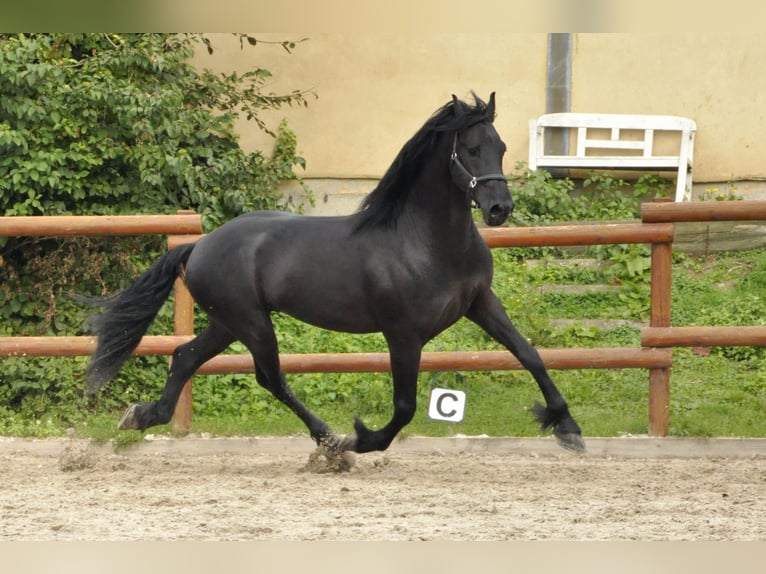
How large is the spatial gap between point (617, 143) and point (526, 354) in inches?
183

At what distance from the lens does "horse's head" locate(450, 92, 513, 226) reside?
15.5ft

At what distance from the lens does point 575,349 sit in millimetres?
6457

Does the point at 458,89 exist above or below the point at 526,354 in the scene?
above

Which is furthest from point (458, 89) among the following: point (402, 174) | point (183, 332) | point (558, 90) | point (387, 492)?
point (387, 492)

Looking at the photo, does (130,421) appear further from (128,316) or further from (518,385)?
(518,385)

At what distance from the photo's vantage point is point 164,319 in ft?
26.0

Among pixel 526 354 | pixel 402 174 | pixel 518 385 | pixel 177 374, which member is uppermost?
pixel 402 174

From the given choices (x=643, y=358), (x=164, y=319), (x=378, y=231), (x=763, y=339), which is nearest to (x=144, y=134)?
(x=164, y=319)

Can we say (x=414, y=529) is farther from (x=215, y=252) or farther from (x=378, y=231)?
(x=215, y=252)

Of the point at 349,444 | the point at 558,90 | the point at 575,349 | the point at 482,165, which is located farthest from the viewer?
the point at 558,90

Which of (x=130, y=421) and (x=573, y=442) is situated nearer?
(x=573, y=442)

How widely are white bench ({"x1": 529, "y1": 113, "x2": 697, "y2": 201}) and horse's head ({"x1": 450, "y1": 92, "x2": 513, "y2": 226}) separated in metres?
4.60

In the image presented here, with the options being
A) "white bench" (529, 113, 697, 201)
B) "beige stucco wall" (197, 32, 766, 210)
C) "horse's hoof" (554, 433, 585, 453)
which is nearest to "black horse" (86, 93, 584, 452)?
"horse's hoof" (554, 433, 585, 453)

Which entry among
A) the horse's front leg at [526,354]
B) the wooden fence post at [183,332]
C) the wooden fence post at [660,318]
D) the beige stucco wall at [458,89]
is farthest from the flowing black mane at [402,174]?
the beige stucco wall at [458,89]
